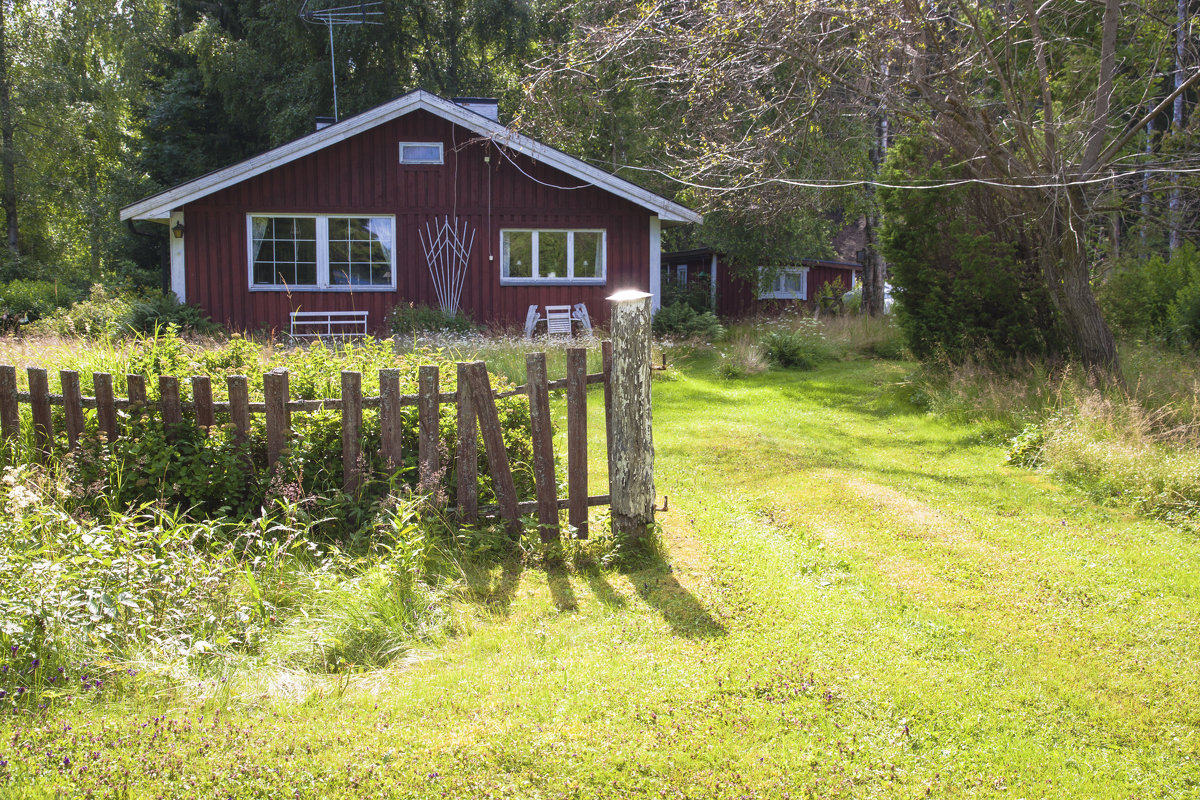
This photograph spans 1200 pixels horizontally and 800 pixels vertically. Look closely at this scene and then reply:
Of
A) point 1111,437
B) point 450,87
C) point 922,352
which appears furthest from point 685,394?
point 450,87

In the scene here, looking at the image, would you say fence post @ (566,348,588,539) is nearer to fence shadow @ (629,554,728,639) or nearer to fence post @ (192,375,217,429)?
fence shadow @ (629,554,728,639)

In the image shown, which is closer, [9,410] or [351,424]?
[351,424]

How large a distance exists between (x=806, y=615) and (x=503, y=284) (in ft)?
45.4

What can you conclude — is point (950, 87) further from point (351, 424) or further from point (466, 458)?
point (351, 424)

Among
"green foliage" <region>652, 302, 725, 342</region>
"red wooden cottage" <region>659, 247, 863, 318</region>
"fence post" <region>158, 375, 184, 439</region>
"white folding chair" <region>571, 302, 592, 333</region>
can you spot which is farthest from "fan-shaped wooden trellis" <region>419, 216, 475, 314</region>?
"fence post" <region>158, 375, 184, 439</region>

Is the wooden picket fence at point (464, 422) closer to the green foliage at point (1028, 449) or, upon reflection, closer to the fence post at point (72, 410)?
the fence post at point (72, 410)

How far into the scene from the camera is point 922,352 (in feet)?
38.4

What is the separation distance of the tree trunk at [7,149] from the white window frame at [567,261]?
65.9 feet

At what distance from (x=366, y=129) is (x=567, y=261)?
14.9ft

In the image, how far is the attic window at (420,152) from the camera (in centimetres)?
1694

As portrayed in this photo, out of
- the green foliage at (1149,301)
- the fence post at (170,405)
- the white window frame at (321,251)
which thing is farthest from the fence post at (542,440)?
the white window frame at (321,251)

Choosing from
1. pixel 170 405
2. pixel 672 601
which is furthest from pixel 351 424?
pixel 672 601

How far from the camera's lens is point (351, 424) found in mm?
5141

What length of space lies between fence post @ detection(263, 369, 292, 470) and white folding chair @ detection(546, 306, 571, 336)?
11766 millimetres
